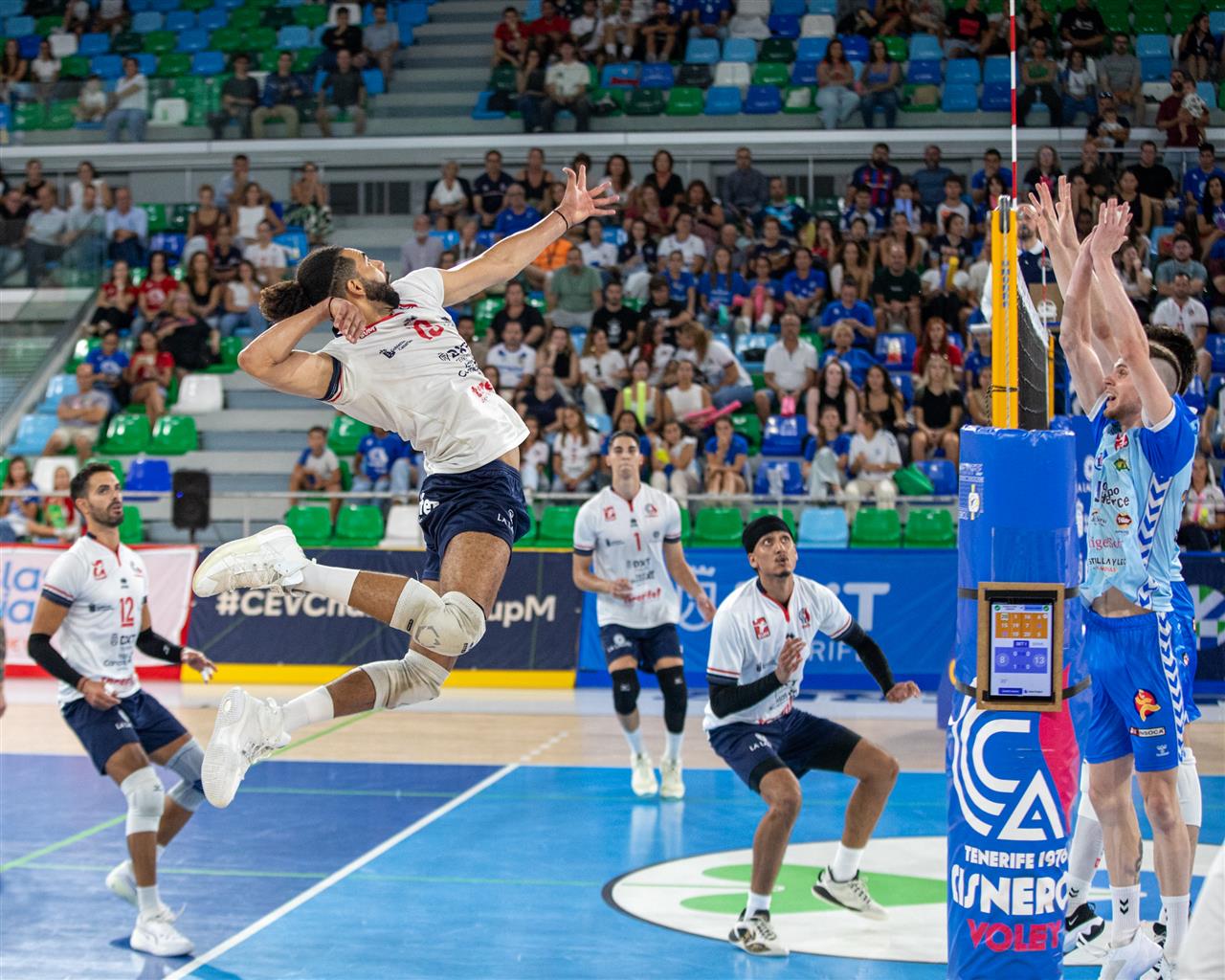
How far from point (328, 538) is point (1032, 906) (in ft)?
40.3

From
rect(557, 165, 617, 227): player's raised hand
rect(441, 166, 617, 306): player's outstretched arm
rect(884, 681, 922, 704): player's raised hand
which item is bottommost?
rect(884, 681, 922, 704): player's raised hand

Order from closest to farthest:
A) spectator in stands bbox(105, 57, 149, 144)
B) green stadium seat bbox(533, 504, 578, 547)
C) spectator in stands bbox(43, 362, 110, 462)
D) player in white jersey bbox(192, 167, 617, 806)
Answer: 1. player in white jersey bbox(192, 167, 617, 806)
2. green stadium seat bbox(533, 504, 578, 547)
3. spectator in stands bbox(43, 362, 110, 462)
4. spectator in stands bbox(105, 57, 149, 144)

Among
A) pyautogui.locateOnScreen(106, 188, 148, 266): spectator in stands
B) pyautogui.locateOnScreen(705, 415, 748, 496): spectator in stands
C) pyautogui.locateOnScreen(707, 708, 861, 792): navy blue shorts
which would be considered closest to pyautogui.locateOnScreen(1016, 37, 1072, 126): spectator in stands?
pyautogui.locateOnScreen(705, 415, 748, 496): spectator in stands

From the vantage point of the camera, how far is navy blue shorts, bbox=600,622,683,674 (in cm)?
1062

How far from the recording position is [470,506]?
575 cm

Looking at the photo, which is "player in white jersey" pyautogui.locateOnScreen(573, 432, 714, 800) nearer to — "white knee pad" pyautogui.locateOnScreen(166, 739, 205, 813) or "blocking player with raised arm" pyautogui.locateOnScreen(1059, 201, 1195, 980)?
"white knee pad" pyautogui.locateOnScreen(166, 739, 205, 813)

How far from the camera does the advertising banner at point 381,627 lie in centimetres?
1467

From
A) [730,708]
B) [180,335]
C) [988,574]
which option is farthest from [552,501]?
[988,574]

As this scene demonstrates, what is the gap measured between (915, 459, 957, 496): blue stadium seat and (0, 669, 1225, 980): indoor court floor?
344cm

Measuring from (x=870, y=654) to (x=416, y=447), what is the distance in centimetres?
305

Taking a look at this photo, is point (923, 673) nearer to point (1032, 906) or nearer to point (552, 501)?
point (552, 501)

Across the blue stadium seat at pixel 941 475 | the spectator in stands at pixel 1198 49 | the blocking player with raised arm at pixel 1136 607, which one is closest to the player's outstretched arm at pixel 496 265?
the blocking player with raised arm at pixel 1136 607

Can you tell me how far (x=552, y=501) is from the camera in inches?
629

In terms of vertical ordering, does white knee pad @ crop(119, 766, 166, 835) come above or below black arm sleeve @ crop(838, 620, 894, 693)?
below
